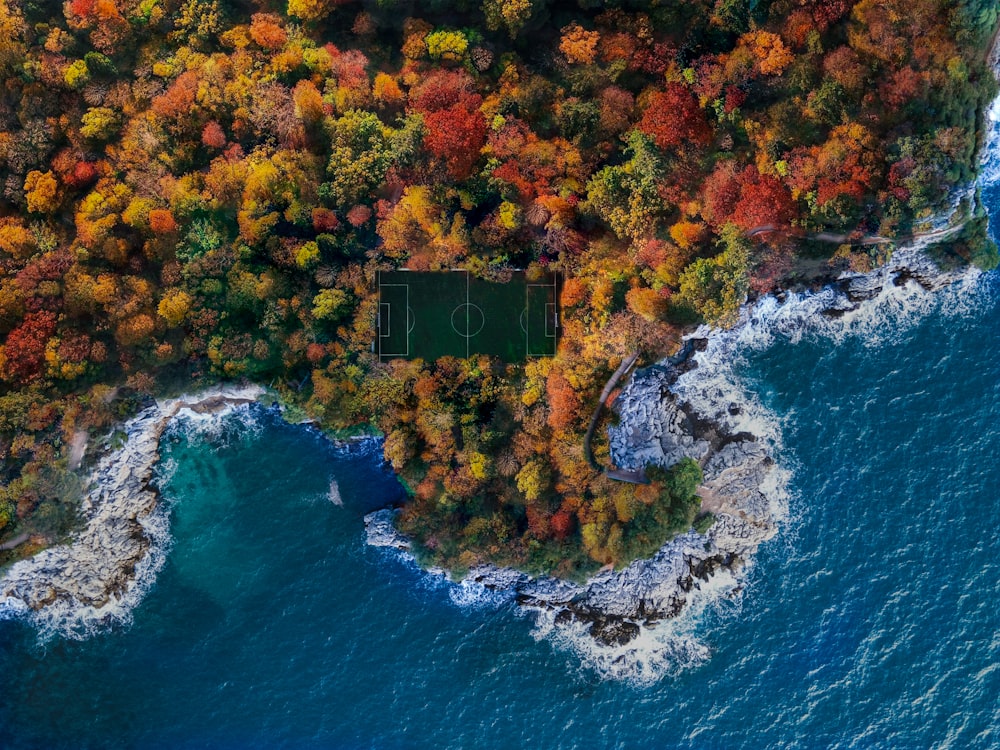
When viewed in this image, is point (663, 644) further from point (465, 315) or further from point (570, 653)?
point (465, 315)

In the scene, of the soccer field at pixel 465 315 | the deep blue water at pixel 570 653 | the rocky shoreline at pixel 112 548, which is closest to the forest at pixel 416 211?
the soccer field at pixel 465 315

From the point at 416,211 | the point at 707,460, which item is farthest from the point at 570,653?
the point at 416,211

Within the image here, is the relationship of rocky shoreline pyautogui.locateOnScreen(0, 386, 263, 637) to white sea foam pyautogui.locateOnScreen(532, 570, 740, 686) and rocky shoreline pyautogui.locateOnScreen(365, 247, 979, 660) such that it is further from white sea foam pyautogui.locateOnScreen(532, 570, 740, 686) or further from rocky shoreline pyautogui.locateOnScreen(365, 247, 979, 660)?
white sea foam pyautogui.locateOnScreen(532, 570, 740, 686)

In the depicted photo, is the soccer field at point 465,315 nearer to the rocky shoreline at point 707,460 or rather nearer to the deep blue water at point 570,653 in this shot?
the rocky shoreline at point 707,460

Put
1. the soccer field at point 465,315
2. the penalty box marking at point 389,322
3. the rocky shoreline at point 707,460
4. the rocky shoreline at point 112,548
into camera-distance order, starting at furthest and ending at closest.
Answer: the rocky shoreline at point 112,548 < the penalty box marking at point 389,322 < the soccer field at point 465,315 < the rocky shoreline at point 707,460

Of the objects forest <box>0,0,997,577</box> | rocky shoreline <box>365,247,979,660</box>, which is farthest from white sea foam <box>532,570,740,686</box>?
forest <box>0,0,997,577</box>
